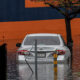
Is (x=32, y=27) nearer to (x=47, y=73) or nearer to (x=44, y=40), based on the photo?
(x=44, y=40)

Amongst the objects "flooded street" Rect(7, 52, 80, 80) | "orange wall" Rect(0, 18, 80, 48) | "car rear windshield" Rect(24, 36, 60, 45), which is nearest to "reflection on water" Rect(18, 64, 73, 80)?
"flooded street" Rect(7, 52, 80, 80)

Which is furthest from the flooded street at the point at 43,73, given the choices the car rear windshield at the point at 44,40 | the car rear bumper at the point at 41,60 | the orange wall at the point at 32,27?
the orange wall at the point at 32,27

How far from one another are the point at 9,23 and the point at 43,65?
35.0 m

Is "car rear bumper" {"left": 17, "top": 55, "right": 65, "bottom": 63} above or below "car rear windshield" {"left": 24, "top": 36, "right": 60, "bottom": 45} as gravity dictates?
below

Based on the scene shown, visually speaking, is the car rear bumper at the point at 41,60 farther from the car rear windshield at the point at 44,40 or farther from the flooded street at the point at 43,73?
the car rear windshield at the point at 44,40

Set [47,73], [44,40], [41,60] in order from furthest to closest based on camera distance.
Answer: [44,40] < [41,60] < [47,73]

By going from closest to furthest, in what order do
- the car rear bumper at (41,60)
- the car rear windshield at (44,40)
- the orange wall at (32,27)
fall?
the car rear bumper at (41,60) < the car rear windshield at (44,40) < the orange wall at (32,27)

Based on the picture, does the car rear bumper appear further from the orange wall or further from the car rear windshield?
the orange wall

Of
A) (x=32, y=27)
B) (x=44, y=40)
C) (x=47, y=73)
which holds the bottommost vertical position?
(x=32, y=27)

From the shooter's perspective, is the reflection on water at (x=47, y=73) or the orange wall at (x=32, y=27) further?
the orange wall at (x=32, y=27)

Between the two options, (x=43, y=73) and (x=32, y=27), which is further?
(x=32, y=27)

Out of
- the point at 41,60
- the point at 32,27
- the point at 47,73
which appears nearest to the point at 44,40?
the point at 41,60

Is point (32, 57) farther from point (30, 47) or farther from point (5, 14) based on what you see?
point (5, 14)

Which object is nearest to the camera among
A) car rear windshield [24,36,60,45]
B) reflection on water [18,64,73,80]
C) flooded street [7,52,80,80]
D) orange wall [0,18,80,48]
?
flooded street [7,52,80,80]
